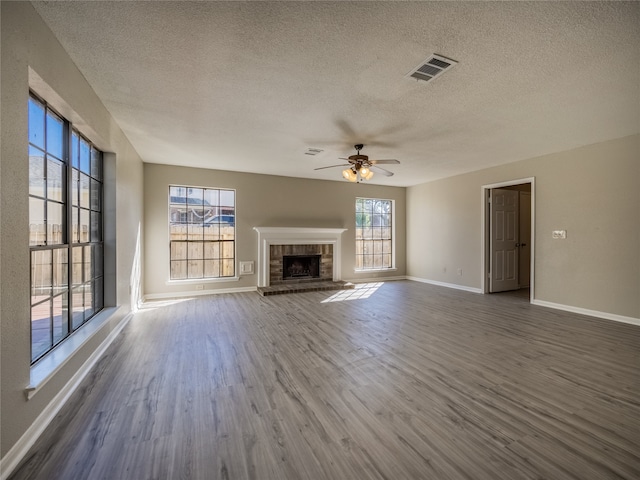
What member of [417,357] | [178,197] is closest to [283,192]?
[178,197]

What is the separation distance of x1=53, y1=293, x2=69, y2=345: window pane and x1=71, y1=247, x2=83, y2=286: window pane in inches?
8.9

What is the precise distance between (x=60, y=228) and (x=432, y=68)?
339 centimetres

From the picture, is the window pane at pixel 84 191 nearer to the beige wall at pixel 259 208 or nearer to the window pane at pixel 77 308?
the window pane at pixel 77 308

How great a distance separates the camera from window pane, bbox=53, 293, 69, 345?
90.5 inches

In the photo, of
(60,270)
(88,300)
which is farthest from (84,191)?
(88,300)

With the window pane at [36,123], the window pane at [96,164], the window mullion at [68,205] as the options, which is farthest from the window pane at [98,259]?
the window pane at [36,123]

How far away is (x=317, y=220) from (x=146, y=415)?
17.6 ft

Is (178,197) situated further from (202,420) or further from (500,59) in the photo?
(500,59)

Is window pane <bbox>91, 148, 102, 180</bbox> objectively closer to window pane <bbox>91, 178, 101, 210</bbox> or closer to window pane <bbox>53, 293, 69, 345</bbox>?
window pane <bbox>91, 178, 101, 210</bbox>

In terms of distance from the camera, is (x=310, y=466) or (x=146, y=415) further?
(x=146, y=415)

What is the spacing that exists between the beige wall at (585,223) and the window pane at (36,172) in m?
6.42

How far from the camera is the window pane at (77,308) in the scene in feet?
8.64

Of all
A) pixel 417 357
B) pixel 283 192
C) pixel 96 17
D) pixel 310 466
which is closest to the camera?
pixel 310 466

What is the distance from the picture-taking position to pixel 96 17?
1.80 m
